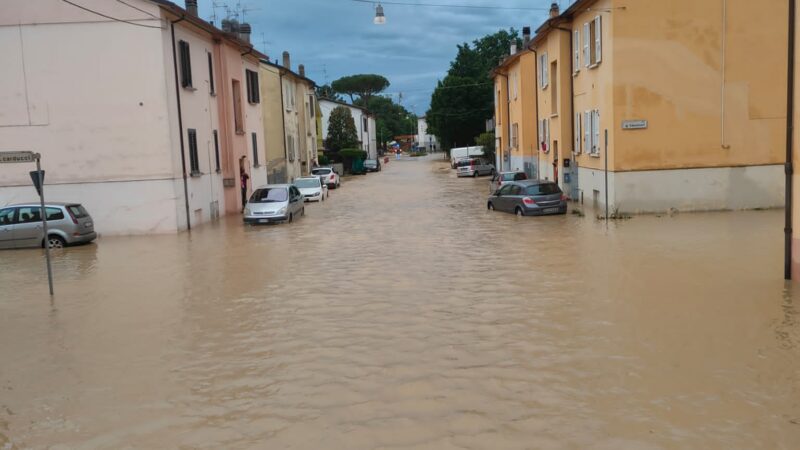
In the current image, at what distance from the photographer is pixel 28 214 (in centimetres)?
2064

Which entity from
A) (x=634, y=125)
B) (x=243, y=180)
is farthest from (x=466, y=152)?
(x=634, y=125)

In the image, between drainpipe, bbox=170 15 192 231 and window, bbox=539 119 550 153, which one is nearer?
drainpipe, bbox=170 15 192 231

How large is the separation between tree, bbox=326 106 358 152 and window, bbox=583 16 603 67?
50.4 meters

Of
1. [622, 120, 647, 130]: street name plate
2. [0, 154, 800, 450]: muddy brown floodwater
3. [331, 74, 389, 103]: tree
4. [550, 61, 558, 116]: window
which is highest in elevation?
[331, 74, 389, 103]: tree

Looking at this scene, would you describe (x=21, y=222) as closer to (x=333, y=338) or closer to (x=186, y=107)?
(x=186, y=107)

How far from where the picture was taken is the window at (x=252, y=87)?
113ft

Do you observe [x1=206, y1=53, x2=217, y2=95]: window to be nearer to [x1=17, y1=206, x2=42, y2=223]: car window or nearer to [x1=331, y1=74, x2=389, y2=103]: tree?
[x1=17, y1=206, x2=42, y2=223]: car window

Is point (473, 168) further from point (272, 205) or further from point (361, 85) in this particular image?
point (361, 85)

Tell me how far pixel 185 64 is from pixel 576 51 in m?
15.3

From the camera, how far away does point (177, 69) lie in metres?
24.2

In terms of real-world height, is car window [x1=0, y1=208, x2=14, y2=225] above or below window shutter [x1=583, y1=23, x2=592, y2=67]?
below

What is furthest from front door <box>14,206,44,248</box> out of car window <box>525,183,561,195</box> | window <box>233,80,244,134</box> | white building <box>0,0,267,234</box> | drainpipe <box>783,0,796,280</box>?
drainpipe <box>783,0,796,280</box>

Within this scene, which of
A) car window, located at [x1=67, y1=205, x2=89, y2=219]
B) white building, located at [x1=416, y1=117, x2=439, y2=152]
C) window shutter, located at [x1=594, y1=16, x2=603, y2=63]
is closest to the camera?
car window, located at [x1=67, y1=205, x2=89, y2=219]

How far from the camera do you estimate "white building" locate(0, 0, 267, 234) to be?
22.7 meters
